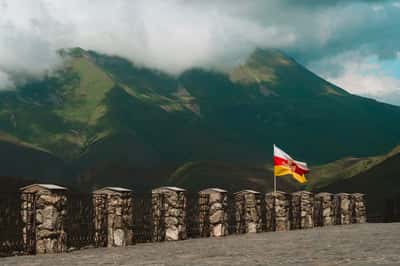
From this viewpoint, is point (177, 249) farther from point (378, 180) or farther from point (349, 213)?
point (378, 180)

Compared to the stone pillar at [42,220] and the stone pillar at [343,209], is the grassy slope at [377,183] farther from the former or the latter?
the stone pillar at [42,220]

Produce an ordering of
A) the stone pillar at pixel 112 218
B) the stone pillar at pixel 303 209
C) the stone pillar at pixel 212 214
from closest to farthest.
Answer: the stone pillar at pixel 112 218, the stone pillar at pixel 212 214, the stone pillar at pixel 303 209

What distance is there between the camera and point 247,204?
30391 mm

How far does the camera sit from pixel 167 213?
25.4 m

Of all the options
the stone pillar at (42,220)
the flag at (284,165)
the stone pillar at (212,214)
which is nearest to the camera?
the stone pillar at (42,220)

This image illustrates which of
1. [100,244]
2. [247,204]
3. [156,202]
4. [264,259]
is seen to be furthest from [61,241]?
[247,204]

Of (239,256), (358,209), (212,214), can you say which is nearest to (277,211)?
(212,214)

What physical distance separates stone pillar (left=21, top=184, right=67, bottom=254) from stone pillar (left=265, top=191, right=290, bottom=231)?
47.5 ft

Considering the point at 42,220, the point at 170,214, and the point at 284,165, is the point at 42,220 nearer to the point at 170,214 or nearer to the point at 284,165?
the point at 170,214

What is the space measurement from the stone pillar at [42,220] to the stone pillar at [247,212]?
11563 millimetres

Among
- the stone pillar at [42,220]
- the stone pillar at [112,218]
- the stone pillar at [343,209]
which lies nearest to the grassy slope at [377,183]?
the stone pillar at [343,209]

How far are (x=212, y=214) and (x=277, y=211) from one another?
19.3 feet

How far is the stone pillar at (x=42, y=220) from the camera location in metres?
19.9

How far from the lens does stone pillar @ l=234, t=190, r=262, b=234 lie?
3017 cm
